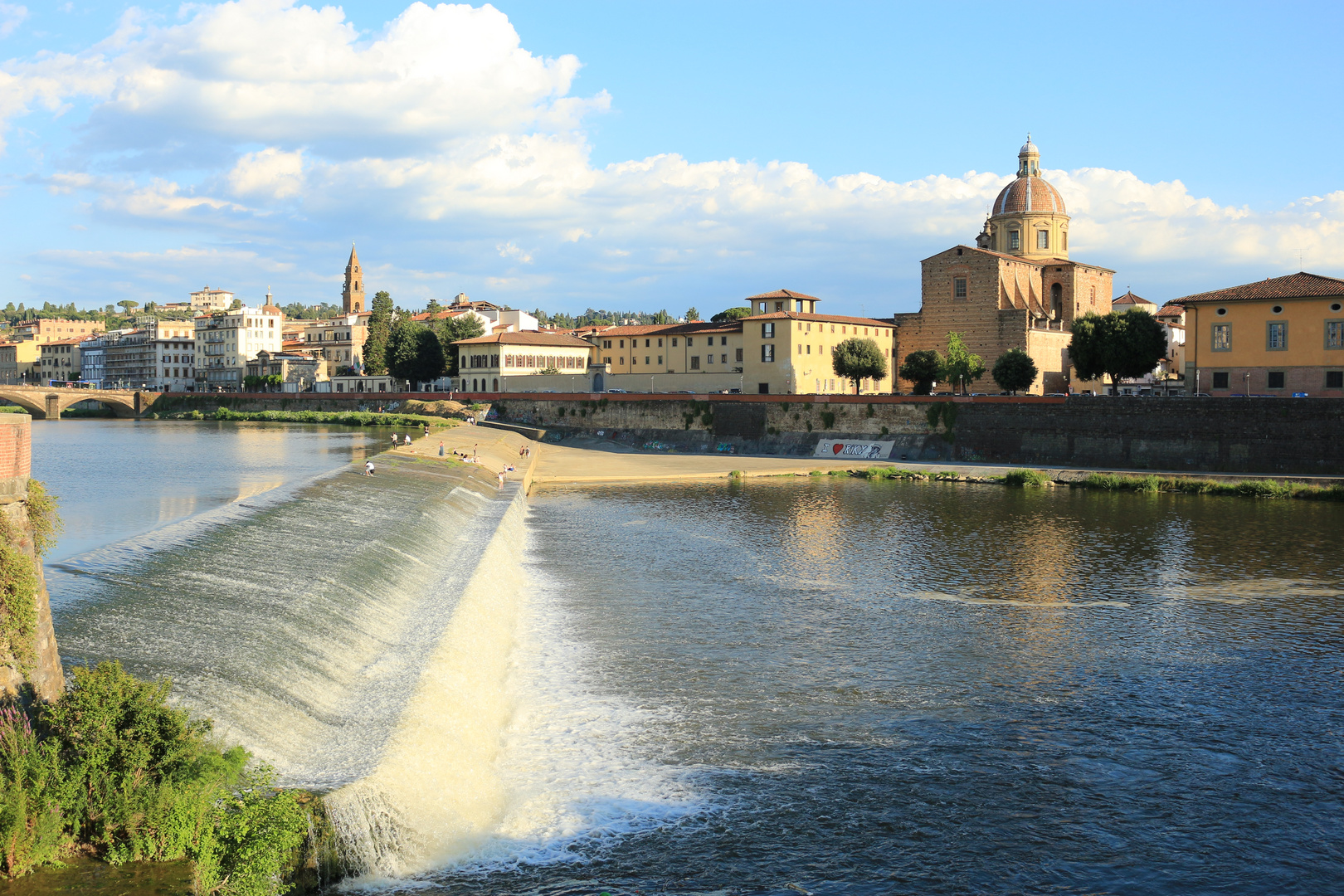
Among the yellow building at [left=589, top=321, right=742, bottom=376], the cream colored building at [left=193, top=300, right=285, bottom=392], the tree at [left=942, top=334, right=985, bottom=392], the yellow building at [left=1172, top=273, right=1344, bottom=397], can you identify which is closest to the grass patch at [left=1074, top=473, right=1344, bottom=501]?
the yellow building at [left=1172, top=273, right=1344, bottom=397]

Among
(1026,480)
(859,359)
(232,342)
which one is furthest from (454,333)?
(1026,480)

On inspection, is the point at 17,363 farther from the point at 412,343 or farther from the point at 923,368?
the point at 923,368

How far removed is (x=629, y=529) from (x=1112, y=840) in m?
24.5

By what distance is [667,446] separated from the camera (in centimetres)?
7119

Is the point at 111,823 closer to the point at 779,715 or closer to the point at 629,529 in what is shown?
the point at 779,715

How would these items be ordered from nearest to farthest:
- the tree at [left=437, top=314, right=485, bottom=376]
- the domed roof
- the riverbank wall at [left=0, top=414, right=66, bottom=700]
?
the riverbank wall at [left=0, top=414, right=66, bottom=700], the domed roof, the tree at [left=437, top=314, right=485, bottom=376]

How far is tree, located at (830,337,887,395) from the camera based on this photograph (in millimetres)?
78062

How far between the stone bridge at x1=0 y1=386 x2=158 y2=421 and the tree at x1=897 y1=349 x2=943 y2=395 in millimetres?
91298

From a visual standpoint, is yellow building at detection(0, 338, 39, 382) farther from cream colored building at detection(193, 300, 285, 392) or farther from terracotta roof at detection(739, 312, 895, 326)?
terracotta roof at detection(739, 312, 895, 326)

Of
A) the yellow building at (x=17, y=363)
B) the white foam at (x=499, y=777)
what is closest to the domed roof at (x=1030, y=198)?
the white foam at (x=499, y=777)

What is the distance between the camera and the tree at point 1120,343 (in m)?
62.0

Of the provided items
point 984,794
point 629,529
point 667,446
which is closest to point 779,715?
point 984,794

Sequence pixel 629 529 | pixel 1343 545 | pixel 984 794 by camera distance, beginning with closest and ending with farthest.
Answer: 1. pixel 984 794
2. pixel 1343 545
3. pixel 629 529

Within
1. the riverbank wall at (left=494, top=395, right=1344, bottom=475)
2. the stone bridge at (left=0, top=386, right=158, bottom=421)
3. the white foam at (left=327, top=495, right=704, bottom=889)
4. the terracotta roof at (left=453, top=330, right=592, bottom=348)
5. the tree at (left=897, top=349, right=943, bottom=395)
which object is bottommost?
the white foam at (left=327, top=495, right=704, bottom=889)
